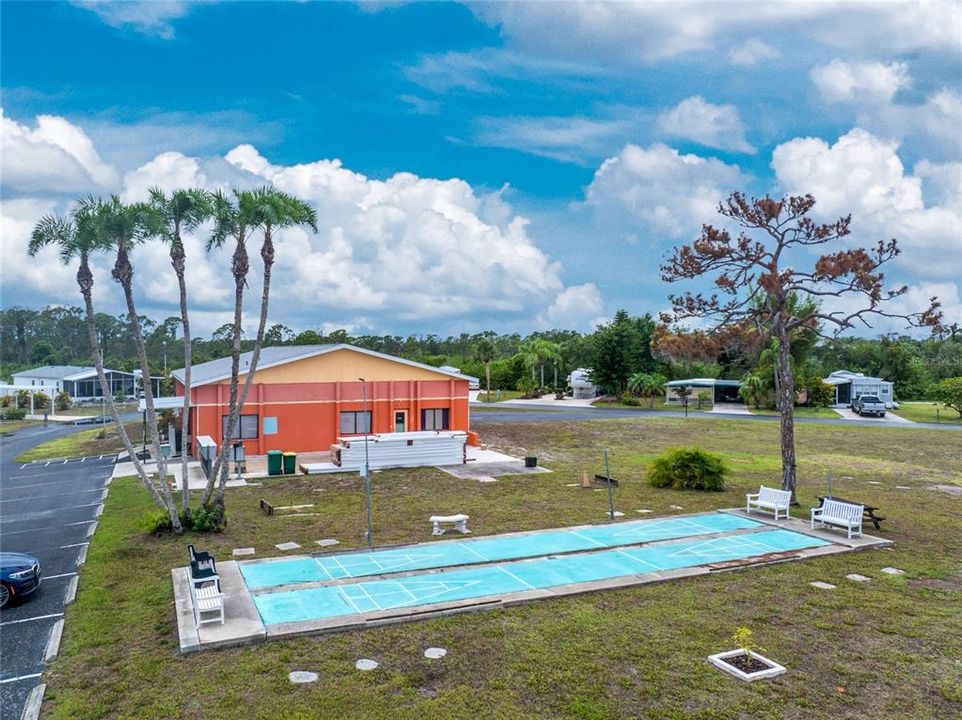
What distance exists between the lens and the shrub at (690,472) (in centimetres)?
2466

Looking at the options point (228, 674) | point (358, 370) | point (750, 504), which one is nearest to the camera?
point (228, 674)

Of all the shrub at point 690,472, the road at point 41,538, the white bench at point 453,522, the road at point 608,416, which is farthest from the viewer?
the road at point 608,416

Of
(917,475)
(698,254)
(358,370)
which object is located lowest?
(917,475)

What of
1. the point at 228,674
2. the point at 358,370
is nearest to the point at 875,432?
the point at 358,370

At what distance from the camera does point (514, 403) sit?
77312 mm

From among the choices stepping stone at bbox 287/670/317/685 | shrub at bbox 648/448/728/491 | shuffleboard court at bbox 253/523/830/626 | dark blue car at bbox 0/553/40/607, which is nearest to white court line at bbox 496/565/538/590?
shuffleboard court at bbox 253/523/830/626

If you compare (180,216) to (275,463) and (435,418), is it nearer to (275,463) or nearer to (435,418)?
(275,463)

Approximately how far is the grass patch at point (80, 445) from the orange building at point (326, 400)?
5810mm

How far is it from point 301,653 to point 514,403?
6729cm

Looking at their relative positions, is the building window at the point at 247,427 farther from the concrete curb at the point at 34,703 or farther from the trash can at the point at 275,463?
the concrete curb at the point at 34,703

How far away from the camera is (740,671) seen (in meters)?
9.56

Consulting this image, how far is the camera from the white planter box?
9461 millimetres

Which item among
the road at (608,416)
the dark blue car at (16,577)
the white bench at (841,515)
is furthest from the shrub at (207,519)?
the road at (608,416)

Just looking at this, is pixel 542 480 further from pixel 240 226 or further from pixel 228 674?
pixel 228 674
